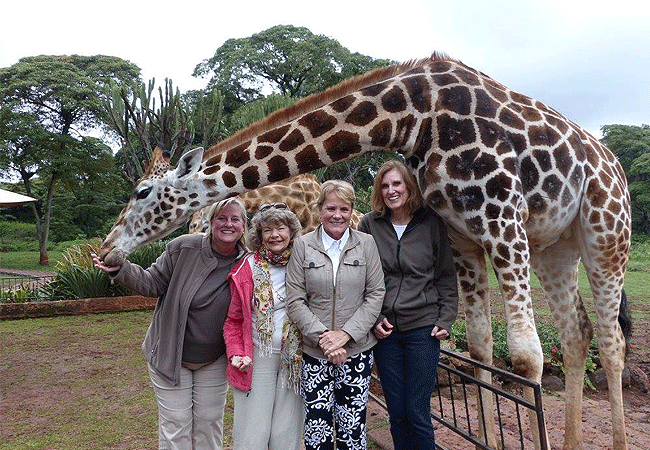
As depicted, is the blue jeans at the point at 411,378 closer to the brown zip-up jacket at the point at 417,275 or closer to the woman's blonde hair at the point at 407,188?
the brown zip-up jacket at the point at 417,275

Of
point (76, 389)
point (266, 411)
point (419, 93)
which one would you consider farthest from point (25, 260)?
point (419, 93)

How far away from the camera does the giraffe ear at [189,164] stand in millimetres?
3568

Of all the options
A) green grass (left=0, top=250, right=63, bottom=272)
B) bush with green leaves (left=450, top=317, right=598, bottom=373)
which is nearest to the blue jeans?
bush with green leaves (left=450, top=317, right=598, bottom=373)

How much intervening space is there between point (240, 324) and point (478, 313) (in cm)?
173

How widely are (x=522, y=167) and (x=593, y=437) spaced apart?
8.54ft

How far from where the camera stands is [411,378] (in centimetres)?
287

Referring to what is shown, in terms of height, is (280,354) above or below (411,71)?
below

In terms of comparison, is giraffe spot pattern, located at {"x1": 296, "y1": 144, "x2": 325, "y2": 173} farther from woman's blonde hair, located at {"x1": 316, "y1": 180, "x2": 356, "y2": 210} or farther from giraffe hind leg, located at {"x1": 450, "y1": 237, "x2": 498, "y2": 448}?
giraffe hind leg, located at {"x1": 450, "y1": 237, "x2": 498, "y2": 448}

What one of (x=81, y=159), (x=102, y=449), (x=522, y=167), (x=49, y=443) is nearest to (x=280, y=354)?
(x=522, y=167)

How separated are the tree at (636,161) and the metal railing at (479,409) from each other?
24912 millimetres

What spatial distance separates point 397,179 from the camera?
299cm

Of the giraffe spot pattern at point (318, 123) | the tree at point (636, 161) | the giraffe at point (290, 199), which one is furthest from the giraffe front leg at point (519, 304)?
the tree at point (636, 161)

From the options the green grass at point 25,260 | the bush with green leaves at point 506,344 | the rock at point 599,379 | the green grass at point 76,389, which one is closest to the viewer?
the green grass at point 76,389

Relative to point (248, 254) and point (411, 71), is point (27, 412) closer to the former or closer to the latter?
point (248, 254)
